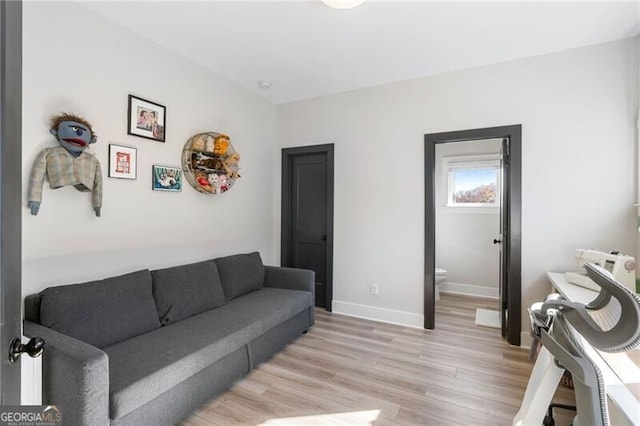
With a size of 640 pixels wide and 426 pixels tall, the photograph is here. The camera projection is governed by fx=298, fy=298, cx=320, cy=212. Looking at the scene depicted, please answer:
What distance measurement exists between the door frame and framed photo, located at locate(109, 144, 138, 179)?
154 cm

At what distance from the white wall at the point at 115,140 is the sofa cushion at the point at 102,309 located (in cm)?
28

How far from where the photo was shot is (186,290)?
7.94 feet

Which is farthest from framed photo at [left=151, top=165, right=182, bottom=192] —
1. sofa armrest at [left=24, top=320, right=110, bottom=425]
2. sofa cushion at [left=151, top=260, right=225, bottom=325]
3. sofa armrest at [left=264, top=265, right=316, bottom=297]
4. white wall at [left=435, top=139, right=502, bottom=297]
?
white wall at [left=435, top=139, right=502, bottom=297]

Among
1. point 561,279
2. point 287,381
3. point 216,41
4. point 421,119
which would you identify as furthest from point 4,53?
point 561,279

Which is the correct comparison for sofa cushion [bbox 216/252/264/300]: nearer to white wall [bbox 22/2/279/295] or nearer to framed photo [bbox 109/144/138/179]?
white wall [bbox 22/2/279/295]

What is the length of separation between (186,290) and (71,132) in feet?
4.45

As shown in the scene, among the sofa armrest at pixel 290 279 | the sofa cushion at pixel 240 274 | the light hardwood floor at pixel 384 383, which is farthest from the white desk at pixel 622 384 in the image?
the sofa cushion at pixel 240 274

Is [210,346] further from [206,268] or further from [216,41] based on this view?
[216,41]

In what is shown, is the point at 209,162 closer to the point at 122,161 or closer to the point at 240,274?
the point at 122,161

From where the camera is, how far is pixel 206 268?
270 cm

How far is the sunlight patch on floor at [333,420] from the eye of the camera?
1794 mm

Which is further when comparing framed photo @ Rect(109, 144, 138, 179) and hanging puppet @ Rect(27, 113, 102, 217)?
framed photo @ Rect(109, 144, 138, 179)

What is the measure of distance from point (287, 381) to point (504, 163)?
113 inches

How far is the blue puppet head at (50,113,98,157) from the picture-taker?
1924 mm
